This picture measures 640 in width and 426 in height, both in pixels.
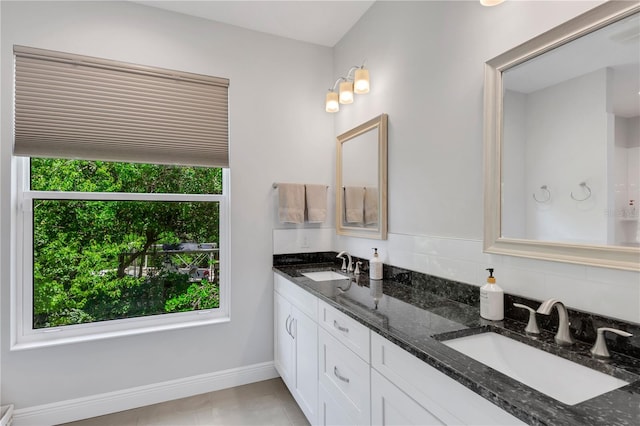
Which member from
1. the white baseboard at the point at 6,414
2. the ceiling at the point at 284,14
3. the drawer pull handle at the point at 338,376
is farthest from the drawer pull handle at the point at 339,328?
the ceiling at the point at 284,14

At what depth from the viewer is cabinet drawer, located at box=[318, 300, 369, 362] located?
4.46 feet

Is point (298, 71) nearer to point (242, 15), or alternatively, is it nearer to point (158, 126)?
point (242, 15)

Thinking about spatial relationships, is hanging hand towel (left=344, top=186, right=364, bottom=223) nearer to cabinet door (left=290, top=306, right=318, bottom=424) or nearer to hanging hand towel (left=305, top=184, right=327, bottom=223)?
hanging hand towel (left=305, top=184, right=327, bottom=223)

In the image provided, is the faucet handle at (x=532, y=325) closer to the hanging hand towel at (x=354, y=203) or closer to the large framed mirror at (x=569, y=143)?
the large framed mirror at (x=569, y=143)

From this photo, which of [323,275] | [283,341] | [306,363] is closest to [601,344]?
[306,363]

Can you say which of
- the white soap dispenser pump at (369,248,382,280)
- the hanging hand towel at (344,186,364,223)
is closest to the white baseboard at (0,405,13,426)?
the white soap dispenser pump at (369,248,382,280)

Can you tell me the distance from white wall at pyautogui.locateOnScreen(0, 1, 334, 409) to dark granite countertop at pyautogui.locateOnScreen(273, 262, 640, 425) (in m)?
0.85

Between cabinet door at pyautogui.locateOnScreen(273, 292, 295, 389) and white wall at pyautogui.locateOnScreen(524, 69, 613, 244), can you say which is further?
cabinet door at pyautogui.locateOnScreen(273, 292, 295, 389)

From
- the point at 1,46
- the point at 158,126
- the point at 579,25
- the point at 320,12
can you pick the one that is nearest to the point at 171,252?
the point at 158,126

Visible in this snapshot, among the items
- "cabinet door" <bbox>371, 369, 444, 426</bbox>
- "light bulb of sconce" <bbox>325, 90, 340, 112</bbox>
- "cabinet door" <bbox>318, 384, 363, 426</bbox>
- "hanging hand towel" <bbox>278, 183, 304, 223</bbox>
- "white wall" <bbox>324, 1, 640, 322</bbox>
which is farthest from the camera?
"hanging hand towel" <bbox>278, 183, 304, 223</bbox>

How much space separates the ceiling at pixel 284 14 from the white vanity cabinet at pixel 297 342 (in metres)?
1.95

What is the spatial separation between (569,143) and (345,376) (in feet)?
4.32

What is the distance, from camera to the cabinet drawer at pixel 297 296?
1.87m

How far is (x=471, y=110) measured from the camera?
1.55 meters
